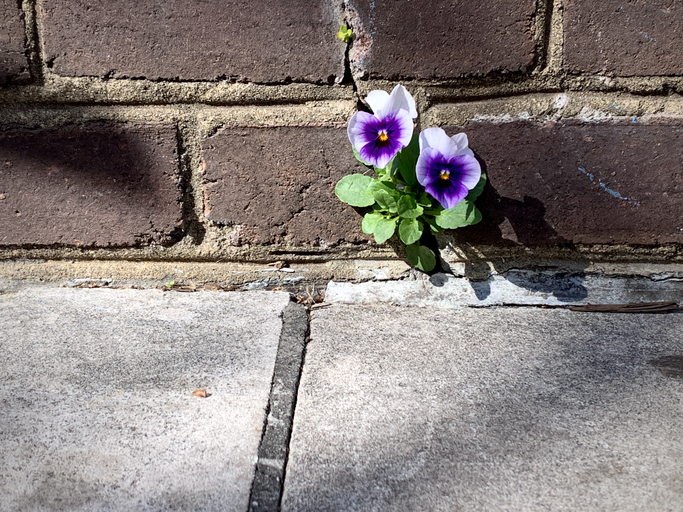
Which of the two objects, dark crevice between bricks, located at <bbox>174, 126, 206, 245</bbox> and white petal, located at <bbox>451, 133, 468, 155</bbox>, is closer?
white petal, located at <bbox>451, 133, 468, 155</bbox>

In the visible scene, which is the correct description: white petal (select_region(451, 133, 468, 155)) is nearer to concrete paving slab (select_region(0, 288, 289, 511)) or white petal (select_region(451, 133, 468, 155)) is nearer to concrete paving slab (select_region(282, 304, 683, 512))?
concrete paving slab (select_region(282, 304, 683, 512))

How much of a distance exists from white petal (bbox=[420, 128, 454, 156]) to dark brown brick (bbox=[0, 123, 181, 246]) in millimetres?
487

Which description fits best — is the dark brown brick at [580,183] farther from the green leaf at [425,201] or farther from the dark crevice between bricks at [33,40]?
the dark crevice between bricks at [33,40]

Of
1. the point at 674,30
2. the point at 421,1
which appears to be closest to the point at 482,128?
the point at 421,1

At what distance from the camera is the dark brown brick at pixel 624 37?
1.06m

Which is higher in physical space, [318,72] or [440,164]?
[318,72]

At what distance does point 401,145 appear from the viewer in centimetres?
106

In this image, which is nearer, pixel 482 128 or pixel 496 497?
pixel 496 497

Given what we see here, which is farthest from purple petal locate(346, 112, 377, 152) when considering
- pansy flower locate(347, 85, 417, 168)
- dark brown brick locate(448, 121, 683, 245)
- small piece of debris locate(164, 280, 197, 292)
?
small piece of debris locate(164, 280, 197, 292)

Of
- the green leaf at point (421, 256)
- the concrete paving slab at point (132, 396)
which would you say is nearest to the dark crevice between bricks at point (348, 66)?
the green leaf at point (421, 256)

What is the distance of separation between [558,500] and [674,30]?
88cm

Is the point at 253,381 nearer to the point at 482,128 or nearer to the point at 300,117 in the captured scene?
the point at 300,117

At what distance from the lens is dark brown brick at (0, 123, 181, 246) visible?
1159 millimetres

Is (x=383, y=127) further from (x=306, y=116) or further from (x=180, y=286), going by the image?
(x=180, y=286)
